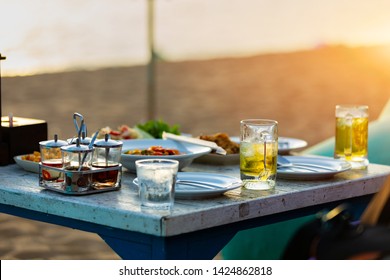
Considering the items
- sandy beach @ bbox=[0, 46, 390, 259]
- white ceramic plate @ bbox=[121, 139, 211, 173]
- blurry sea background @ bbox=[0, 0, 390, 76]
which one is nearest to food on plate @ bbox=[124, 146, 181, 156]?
white ceramic plate @ bbox=[121, 139, 211, 173]

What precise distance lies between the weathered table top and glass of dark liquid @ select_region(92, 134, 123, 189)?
32 mm

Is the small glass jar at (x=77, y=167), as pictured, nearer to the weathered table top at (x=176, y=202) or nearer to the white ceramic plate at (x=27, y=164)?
the weathered table top at (x=176, y=202)

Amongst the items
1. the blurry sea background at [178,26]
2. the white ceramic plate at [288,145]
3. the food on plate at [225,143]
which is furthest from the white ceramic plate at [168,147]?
the blurry sea background at [178,26]

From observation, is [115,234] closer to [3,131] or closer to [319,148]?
[3,131]

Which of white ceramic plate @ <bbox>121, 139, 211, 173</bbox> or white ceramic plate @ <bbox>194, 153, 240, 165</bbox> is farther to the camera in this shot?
white ceramic plate @ <bbox>194, 153, 240, 165</bbox>

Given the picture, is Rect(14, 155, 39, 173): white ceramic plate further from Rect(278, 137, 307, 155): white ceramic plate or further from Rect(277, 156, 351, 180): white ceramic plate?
Rect(278, 137, 307, 155): white ceramic plate

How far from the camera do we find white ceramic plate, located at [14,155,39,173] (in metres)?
2.48

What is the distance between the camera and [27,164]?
2504 mm

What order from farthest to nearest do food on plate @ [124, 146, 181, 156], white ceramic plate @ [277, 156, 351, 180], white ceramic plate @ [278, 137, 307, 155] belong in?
white ceramic plate @ [278, 137, 307, 155], food on plate @ [124, 146, 181, 156], white ceramic plate @ [277, 156, 351, 180]

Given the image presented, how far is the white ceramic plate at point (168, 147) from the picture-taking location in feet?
8.12

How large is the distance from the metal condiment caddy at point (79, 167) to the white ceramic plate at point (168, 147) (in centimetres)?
23

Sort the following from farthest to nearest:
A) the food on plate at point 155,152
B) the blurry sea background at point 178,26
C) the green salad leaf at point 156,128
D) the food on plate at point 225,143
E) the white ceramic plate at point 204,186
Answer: the blurry sea background at point 178,26
the green salad leaf at point 156,128
the food on plate at point 225,143
the food on plate at point 155,152
the white ceramic plate at point 204,186
